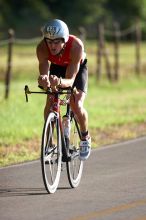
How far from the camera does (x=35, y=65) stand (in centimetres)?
3988

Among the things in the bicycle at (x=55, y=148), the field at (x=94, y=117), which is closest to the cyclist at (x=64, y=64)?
the bicycle at (x=55, y=148)

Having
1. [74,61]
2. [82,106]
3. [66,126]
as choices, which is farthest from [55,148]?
[74,61]

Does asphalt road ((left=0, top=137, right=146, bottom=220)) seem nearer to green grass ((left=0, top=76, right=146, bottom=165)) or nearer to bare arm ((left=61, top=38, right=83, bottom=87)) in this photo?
bare arm ((left=61, top=38, right=83, bottom=87))

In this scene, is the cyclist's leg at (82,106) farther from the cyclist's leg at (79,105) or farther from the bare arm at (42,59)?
the bare arm at (42,59)

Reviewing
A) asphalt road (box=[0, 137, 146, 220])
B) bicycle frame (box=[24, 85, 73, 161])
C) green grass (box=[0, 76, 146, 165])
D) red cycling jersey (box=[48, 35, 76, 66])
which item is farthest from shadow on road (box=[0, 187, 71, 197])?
green grass (box=[0, 76, 146, 165])

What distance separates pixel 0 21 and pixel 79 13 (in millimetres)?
10256

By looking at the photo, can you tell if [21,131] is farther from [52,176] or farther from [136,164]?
[52,176]

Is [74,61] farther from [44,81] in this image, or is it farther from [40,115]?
[40,115]

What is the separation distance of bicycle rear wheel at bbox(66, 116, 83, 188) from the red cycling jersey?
675 millimetres

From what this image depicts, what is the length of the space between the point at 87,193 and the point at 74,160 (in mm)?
881

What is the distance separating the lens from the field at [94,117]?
47.9ft

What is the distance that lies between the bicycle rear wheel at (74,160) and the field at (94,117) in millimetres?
1812

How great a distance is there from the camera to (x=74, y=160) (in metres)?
11.0

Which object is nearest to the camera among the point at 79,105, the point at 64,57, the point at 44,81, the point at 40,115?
the point at 44,81
